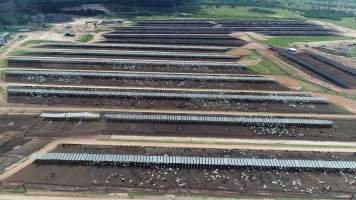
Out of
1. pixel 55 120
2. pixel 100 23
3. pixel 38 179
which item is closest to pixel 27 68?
pixel 55 120

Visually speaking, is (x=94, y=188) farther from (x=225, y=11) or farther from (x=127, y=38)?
(x=225, y=11)

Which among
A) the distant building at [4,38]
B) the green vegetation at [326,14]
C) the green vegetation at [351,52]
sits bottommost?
the green vegetation at [351,52]

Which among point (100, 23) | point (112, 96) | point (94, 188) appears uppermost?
point (100, 23)

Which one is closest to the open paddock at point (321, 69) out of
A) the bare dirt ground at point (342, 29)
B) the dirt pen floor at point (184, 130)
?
the dirt pen floor at point (184, 130)

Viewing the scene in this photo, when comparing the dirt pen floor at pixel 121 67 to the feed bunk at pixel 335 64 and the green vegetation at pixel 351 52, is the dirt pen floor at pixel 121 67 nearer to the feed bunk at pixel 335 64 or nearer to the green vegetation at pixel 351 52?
the feed bunk at pixel 335 64

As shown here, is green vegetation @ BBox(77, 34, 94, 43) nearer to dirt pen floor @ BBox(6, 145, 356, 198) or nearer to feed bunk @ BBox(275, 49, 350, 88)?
feed bunk @ BBox(275, 49, 350, 88)

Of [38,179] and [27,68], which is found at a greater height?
[27,68]
